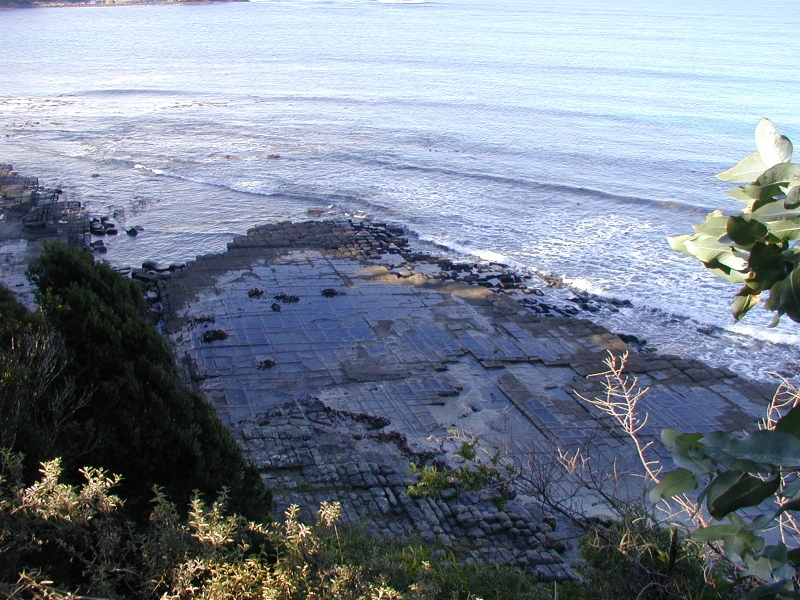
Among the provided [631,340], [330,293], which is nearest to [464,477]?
[631,340]

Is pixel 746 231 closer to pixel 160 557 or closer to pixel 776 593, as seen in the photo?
pixel 776 593

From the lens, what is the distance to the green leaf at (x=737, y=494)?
2066 mm

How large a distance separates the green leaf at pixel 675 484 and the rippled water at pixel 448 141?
13.2 meters

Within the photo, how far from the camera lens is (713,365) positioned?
1411cm

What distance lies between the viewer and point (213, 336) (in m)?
13.5

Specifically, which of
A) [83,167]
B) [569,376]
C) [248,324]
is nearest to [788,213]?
[569,376]

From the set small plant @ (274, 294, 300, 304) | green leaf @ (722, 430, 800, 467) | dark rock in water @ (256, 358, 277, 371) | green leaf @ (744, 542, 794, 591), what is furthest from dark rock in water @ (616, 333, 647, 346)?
green leaf @ (722, 430, 800, 467)

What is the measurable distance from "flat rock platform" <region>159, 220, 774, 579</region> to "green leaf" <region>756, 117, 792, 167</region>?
258 inches

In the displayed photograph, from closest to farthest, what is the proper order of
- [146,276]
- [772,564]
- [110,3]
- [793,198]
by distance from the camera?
[793,198]
[772,564]
[146,276]
[110,3]

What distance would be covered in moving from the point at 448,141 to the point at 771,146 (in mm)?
30211

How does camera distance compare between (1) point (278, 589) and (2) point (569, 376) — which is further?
(2) point (569, 376)

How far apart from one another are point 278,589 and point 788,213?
3852mm

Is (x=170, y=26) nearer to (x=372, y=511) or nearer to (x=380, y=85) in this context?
(x=380, y=85)

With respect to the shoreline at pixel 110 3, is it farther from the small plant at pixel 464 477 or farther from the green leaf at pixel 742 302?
the green leaf at pixel 742 302
